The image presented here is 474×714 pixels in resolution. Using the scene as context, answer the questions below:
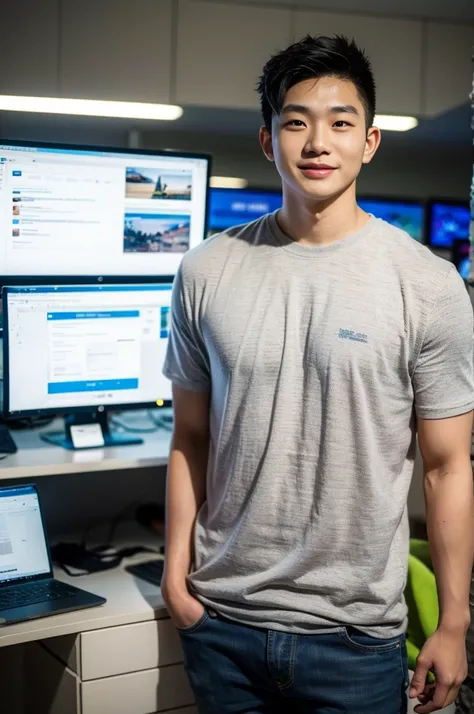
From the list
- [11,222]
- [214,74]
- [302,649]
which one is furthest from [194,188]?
[214,74]

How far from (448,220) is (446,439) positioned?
16.2 feet

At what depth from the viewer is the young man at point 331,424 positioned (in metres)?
1.36

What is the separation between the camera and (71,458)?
1.87 meters

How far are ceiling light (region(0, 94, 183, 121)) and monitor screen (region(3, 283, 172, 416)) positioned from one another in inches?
95.4

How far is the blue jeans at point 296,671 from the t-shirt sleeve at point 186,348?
1.32ft

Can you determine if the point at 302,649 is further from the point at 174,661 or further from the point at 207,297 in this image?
the point at 207,297

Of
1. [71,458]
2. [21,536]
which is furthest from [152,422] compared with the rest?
[21,536]

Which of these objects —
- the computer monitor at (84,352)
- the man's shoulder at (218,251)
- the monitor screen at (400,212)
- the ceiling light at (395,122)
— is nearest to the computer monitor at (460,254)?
the monitor screen at (400,212)

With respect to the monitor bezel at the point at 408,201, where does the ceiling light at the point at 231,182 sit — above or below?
above

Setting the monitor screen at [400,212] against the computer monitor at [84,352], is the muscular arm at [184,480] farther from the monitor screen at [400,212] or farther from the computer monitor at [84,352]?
the monitor screen at [400,212]

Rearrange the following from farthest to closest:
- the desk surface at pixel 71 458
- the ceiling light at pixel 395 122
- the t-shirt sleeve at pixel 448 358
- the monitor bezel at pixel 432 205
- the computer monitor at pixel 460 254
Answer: the monitor bezel at pixel 432 205 → the computer monitor at pixel 460 254 → the ceiling light at pixel 395 122 → the desk surface at pixel 71 458 → the t-shirt sleeve at pixel 448 358

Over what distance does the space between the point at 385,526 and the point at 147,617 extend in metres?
0.59

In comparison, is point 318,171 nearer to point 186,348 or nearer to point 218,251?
point 218,251

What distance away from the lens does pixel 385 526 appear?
1407 mm
